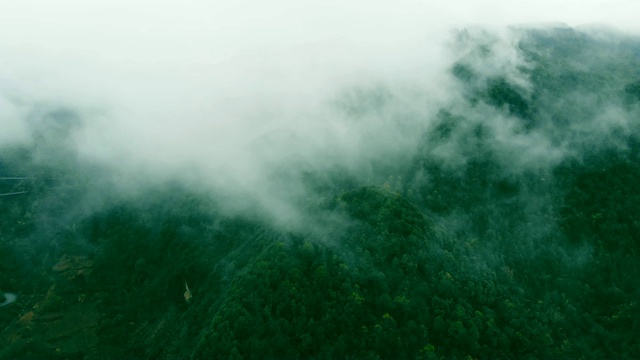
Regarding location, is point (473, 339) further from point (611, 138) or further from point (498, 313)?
point (611, 138)

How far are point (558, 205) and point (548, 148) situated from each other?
1246 inches

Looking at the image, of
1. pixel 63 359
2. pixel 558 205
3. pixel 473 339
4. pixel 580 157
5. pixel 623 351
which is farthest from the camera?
pixel 580 157

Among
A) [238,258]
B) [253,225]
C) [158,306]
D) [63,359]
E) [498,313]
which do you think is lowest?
[63,359]

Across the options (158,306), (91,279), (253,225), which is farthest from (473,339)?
(91,279)

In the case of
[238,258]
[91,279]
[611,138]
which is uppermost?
[611,138]

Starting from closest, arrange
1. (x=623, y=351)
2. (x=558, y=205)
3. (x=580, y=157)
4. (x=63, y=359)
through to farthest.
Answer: (x=623, y=351) < (x=63, y=359) < (x=558, y=205) < (x=580, y=157)

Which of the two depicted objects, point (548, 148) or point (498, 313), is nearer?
point (498, 313)

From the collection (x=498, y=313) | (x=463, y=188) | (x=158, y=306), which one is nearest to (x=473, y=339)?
(x=498, y=313)

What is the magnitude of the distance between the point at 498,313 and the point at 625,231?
2340 inches

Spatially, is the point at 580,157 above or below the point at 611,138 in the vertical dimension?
below

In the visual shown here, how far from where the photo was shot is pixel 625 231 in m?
162

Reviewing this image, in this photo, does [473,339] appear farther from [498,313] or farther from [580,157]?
[580,157]

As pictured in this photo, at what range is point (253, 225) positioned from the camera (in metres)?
186

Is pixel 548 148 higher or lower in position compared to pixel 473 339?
higher
